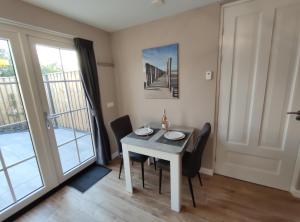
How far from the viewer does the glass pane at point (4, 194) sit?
5.24 feet

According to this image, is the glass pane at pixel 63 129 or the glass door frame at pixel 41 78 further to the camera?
the glass pane at pixel 63 129

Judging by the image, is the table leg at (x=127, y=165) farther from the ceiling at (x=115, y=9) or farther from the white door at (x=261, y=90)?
the ceiling at (x=115, y=9)

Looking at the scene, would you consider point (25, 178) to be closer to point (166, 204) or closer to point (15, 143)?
point (15, 143)

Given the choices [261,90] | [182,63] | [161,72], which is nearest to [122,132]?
[161,72]

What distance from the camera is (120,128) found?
2244 mm

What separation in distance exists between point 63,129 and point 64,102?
40 cm

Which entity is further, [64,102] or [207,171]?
[207,171]

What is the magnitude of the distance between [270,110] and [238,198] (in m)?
1.12

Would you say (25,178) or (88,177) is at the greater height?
(25,178)

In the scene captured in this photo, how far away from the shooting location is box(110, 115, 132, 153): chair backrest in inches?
83.6

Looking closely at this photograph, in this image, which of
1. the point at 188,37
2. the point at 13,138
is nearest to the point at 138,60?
the point at 188,37

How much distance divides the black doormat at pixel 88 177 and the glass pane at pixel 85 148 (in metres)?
0.21

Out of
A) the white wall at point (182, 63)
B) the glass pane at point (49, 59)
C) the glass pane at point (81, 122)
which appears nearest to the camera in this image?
the glass pane at point (49, 59)

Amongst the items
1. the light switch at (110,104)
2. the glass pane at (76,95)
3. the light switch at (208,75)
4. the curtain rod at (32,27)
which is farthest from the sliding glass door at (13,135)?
the light switch at (208,75)
